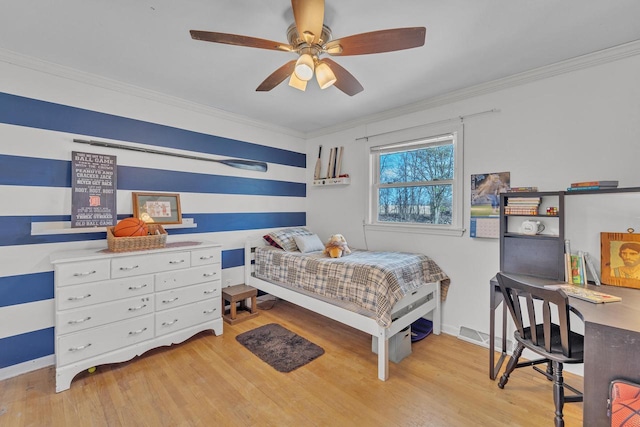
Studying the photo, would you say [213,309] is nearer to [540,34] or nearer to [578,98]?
[540,34]

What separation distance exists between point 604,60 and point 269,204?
3465mm

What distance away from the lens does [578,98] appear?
2113 mm

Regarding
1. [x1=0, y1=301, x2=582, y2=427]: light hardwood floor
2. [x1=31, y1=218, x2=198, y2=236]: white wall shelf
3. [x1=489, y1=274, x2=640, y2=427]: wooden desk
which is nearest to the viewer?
[x1=489, y1=274, x2=640, y2=427]: wooden desk

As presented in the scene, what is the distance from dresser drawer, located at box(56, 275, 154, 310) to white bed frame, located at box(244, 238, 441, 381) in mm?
1274

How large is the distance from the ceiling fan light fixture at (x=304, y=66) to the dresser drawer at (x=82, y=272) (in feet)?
6.58

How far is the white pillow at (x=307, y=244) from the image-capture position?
327cm

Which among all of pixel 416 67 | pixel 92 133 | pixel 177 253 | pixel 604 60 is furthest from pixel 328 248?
pixel 604 60

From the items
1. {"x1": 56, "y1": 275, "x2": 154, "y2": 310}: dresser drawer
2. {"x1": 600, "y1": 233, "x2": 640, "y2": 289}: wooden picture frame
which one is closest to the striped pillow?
{"x1": 56, "y1": 275, "x2": 154, "y2": 310}: dresser drawer

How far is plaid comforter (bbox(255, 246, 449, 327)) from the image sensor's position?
2.15 m

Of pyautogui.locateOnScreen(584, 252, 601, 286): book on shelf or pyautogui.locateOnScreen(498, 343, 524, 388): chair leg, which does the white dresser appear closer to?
pyautogui.locateOnScreen(498, 343, 524, 388): chair leg

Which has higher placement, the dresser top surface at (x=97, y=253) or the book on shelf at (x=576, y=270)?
the dresser top surface at (x=97, y=253)

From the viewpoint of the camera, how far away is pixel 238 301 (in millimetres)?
3145

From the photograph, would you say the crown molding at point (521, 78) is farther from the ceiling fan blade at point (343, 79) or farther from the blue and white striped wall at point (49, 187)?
the blue and white striped wall at point (49, 187)

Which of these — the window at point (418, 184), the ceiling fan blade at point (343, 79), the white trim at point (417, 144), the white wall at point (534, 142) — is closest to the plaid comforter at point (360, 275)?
the white wall at point (534, 142)
